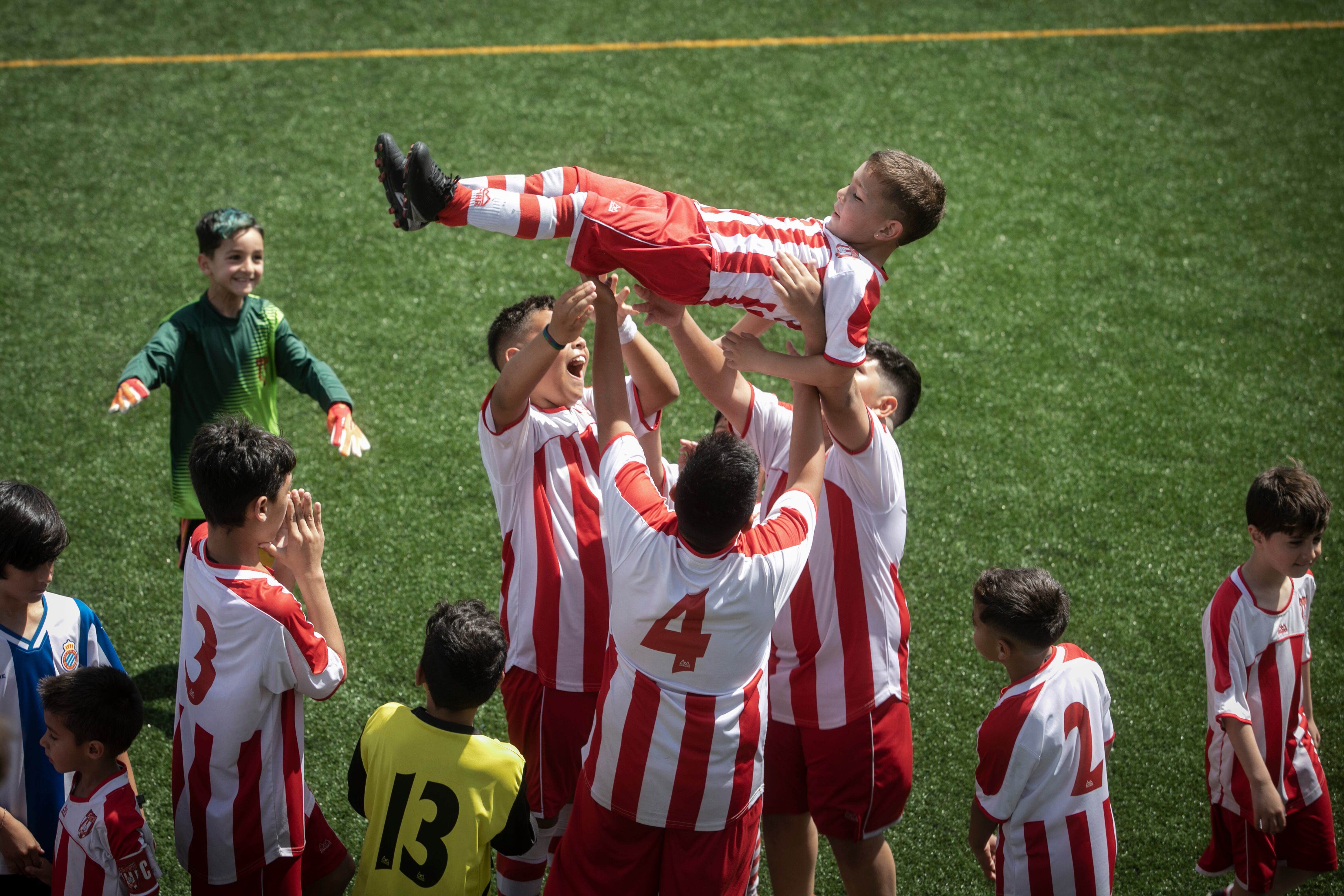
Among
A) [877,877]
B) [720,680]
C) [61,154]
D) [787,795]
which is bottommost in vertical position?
[877,877]

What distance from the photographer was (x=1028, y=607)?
258 centimetres

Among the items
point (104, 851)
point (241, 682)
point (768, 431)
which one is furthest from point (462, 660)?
point (768, 431)

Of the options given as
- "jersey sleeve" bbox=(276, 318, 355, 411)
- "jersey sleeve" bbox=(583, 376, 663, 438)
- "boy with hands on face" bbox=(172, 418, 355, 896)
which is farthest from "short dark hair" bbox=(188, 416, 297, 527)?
"jersey sleeve" bbox=(276, 318, 355, 411)

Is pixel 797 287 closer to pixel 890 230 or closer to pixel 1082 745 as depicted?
pixel 890 230

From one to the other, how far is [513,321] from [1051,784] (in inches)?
78.7

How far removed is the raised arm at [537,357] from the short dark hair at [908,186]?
962 mm

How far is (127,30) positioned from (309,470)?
18.7 ft

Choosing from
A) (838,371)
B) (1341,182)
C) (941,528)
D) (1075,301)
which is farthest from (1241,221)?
(838,371)

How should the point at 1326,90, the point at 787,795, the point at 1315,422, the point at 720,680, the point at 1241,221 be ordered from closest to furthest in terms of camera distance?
the point at 720,680, the point at 787,795, the point at 1315,422, the point at 1241,221, the point at 1326,90

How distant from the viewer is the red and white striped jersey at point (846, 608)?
277cm

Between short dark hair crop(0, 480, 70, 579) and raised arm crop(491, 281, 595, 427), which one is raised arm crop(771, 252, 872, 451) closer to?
raised arm crop(491, 281, 595, 427)

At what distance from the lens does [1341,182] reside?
7.57 meters

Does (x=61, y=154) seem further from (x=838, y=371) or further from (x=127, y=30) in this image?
(x=838, y=371)

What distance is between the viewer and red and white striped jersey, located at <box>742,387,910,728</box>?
2.77m
